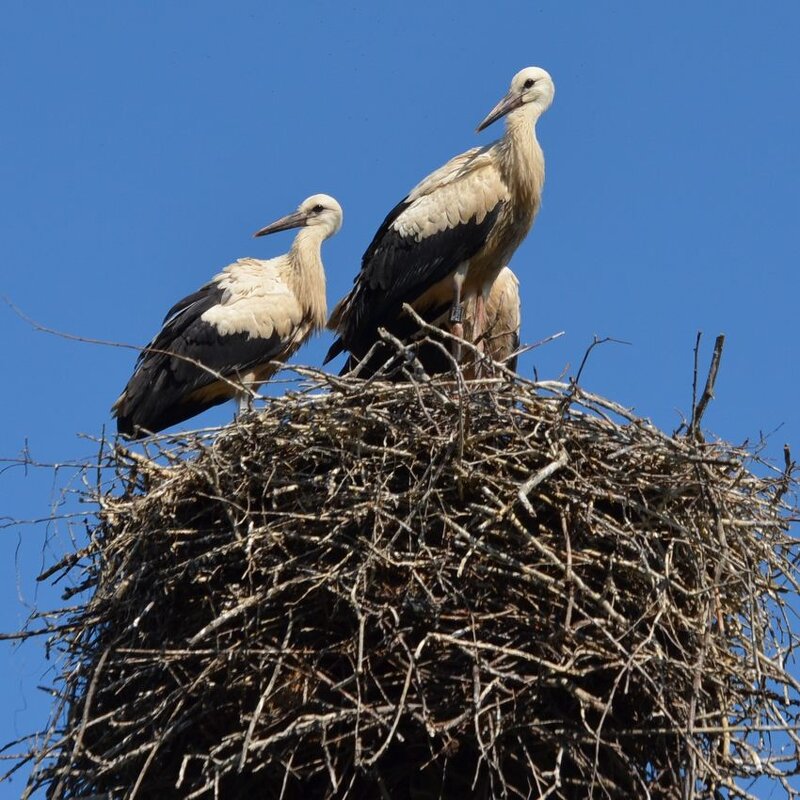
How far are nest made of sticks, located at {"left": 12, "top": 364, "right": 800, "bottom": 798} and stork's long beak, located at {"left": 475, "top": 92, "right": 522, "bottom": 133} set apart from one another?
334 centimetres

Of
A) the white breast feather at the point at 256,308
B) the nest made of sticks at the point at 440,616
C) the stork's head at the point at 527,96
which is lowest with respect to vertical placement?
the nest made of sticks at the point at 440,616

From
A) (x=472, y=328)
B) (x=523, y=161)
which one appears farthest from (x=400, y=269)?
(x=523, y=161)

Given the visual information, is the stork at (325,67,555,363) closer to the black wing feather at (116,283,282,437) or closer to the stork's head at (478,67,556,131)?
the stork's head at (478,67,556,131)

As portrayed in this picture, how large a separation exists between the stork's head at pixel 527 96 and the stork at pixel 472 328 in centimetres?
96

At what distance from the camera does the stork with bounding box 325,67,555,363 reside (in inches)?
375

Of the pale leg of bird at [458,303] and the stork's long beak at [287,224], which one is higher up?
the stork's long beak at [287,224]

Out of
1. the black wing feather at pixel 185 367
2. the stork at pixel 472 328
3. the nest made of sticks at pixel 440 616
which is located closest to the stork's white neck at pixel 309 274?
the black wing feather at pixel 185 367

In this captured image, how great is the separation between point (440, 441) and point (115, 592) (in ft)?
4.59

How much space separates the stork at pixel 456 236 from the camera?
375 inches

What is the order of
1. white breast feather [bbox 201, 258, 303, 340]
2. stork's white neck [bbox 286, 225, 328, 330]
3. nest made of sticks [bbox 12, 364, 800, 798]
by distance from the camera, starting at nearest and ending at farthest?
nest made of sticks [bbox 12, 364, 800, 798] → white breast feather [bbox 201, 258, 303, 340] → stork's white neck [bbox 286, 225, 328, 330]

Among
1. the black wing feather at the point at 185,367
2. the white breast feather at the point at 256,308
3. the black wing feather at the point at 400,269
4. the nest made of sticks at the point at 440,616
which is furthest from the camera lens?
the white breast feather at the point at 256,308

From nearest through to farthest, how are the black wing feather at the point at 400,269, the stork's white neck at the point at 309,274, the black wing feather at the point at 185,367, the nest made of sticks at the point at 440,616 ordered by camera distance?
the nest made of sticks at the point at 440,616 → the black wing feather at the point at 400,269 → the black wing feather at the point at 185,367 → the stork's white neck at the point at 309,274

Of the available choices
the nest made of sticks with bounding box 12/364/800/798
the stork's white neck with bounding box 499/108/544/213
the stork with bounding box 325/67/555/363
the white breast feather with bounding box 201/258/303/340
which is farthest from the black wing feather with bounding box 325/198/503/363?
the nest made of sticks with bounding box 12/364/800/798

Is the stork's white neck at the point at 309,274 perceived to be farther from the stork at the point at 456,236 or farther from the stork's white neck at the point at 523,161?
the stork's white neck at the point at 523,161
